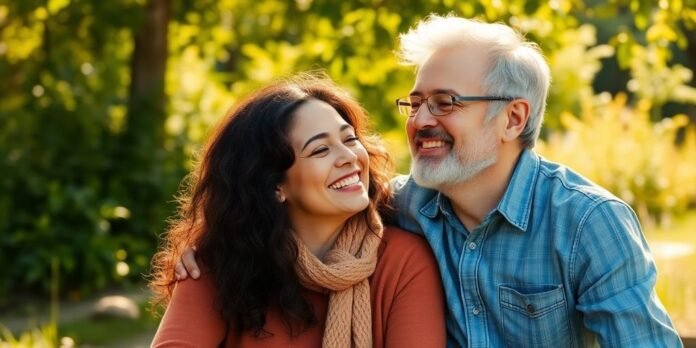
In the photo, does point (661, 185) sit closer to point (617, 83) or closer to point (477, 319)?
point (477, 319)

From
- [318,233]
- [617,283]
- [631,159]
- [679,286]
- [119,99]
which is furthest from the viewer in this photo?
[631,159]

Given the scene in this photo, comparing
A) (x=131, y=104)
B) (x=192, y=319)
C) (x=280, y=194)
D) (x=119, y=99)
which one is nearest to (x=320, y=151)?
(x=280, y=194)

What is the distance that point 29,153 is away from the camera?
8148mm

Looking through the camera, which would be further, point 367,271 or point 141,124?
point 141,124

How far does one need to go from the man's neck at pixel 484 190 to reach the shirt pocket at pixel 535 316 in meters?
0.25

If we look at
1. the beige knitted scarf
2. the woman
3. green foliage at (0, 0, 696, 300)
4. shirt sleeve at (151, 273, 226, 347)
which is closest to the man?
the woman

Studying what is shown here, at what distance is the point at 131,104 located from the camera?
28.5 feet

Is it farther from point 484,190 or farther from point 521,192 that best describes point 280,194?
point 521,192

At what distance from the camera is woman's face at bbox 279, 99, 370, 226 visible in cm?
314

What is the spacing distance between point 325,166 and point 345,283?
13.1 inches

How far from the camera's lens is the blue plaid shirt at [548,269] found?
290cm

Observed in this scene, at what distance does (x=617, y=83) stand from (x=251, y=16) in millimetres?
13691

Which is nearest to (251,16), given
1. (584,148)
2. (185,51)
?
(185,51)

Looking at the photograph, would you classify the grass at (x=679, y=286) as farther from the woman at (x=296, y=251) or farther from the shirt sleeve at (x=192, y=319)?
the shirt sleeve at (x=192, y=319)
